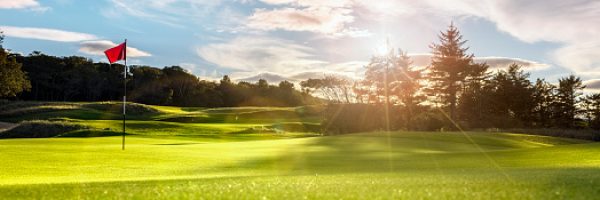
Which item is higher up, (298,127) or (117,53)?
(117,53)

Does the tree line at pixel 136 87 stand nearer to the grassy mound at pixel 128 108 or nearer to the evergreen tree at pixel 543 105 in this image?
the grassy mound at pixel 128 108

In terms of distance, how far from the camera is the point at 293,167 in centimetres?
2414

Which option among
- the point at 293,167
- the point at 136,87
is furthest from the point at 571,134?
the point at 136,87

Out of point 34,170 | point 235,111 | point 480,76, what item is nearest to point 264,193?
point 34,170

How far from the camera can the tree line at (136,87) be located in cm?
13075

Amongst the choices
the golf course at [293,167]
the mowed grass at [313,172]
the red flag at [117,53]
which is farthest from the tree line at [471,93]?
the red flag at [117,53]

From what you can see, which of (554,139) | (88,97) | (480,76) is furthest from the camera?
(88,97)

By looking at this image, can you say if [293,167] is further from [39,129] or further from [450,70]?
[450,70]

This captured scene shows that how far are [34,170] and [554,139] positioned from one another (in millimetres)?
51362

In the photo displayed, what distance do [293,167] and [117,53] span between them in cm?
1397

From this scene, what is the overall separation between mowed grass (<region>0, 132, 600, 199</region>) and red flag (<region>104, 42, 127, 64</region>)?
554 cm

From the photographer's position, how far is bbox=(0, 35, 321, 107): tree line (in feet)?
429

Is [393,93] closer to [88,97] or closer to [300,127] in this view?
[300,127]

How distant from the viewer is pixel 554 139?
182 feet
